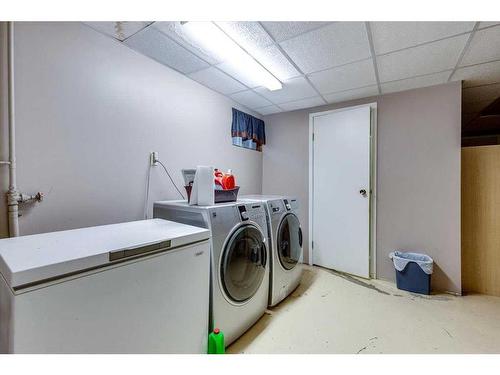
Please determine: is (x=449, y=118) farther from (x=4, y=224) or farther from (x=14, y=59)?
(x=4, y=224)

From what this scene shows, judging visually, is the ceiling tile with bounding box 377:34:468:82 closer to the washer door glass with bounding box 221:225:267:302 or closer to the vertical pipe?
the washer door glass with bounding box 221:225:267:302

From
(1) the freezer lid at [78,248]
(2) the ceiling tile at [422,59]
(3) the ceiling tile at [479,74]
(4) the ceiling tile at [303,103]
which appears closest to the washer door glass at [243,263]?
(1) the freezer lid at [78,248]

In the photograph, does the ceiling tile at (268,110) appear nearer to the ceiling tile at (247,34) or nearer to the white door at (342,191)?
the white door at (342,191)

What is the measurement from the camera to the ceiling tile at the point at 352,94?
254 cm

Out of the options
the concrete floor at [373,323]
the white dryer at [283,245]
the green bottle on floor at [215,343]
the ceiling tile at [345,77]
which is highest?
the ceiling tile at [345,77]

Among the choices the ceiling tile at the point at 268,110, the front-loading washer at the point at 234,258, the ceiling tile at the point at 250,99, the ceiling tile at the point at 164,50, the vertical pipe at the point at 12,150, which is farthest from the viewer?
the ceiling tile at the point at 268,110

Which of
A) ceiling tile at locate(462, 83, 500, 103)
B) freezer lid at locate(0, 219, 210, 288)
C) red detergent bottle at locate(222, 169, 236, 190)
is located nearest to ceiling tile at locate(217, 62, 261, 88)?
red detergent bottle at locate(222, 169, 236, 190)

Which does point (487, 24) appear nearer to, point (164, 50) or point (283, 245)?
point (283, 245)

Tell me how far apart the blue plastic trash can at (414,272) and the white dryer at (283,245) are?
107 cm

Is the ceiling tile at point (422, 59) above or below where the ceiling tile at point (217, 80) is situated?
below

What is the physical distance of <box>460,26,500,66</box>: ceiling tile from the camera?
5.13 ft

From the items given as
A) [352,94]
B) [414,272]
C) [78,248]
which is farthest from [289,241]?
[352,94]

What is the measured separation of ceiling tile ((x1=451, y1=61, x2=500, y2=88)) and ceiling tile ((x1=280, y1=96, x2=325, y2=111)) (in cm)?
131
